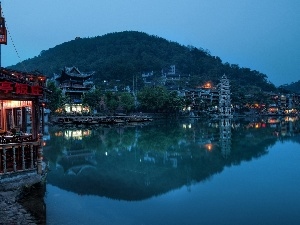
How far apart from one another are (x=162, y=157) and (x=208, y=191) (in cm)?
743

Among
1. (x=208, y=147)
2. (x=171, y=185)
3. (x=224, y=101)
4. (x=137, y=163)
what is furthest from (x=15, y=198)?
(x=224, y=101)

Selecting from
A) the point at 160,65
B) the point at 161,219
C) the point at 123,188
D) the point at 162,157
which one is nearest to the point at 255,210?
the point at 161,219

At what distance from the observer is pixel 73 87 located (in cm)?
5962

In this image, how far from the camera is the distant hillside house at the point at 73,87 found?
192 ft

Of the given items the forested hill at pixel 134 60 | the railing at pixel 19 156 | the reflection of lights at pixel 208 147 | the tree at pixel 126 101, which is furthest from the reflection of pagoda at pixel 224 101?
the railing at pixel 19 156

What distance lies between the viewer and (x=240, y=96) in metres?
82.6

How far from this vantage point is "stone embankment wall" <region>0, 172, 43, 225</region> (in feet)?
26.0

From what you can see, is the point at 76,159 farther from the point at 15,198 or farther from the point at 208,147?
the point at 208,147

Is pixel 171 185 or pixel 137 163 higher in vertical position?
pixel 137 163

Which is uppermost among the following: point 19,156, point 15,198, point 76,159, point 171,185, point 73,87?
point 73,87

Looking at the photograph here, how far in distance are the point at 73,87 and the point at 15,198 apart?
51.9m

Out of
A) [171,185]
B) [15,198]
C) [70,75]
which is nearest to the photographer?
[15,198]

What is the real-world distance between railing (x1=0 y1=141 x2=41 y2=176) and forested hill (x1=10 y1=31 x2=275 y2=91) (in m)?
86.1

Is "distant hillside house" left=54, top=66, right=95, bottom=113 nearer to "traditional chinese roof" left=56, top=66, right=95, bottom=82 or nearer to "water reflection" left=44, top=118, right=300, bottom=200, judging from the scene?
"traditional chinese roof" left=56, top=66, right=95, bottom=82
